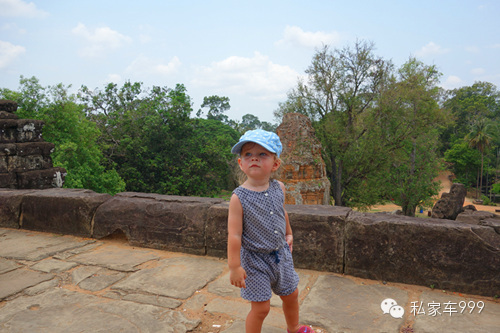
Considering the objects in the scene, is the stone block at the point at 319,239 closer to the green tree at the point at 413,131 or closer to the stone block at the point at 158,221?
the stone block at the point at 158,221

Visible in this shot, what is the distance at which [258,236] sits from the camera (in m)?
1.81

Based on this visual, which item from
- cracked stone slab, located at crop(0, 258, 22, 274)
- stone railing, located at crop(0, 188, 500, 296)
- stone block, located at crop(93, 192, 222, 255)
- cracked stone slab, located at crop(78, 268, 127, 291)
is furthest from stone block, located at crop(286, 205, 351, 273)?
cracked stone slab, located at crop(0, 258, 22, 274)

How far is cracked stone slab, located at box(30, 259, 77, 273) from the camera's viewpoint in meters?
2.96

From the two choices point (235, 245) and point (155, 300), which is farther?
point (155, 300)

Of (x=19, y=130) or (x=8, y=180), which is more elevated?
(x=19, y=130)

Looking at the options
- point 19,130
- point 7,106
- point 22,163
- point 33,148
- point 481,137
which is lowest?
point 22,163

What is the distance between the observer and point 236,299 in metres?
2.46

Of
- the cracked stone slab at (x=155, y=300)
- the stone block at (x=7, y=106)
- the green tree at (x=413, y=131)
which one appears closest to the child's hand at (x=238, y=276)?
the cracked stone slab at (x=155, y=300)

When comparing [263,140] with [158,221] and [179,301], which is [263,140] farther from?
[158,221]

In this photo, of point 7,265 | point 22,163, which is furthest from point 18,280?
point 22,163

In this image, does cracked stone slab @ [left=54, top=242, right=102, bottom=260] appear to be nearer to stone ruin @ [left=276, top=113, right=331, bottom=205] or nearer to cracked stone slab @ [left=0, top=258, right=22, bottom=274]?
cracked stone slab @ [left=0, top=258, right=22, bottom=274]

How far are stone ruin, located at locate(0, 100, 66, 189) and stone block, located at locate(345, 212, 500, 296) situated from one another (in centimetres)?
520

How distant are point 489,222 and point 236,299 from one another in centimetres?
208

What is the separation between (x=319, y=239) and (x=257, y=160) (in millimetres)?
1402
